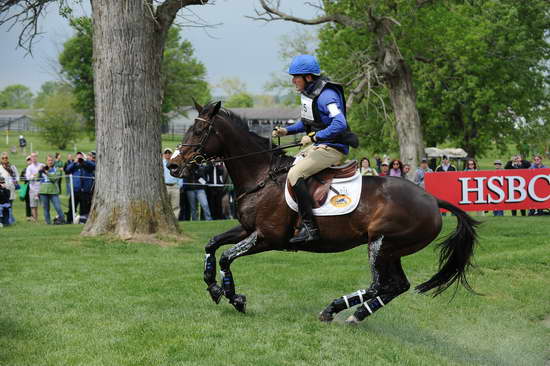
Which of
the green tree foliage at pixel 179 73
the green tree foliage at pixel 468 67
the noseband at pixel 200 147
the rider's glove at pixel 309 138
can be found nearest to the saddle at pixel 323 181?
the rider's glove at pixel 309 138

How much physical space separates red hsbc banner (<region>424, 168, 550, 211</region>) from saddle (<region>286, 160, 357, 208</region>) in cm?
1164

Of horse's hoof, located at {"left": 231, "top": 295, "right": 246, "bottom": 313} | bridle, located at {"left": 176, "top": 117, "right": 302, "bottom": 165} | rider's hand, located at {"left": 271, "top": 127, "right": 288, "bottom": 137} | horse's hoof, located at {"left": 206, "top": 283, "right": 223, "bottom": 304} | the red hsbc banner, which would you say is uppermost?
rider's hand, located at {"left": 271, "top": 127, "right": 288, "bottom": 137}

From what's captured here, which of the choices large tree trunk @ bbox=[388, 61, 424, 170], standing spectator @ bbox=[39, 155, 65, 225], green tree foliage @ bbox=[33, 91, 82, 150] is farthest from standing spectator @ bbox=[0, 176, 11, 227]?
green tree foliage @ bbox=[33, 91, 82, 150]

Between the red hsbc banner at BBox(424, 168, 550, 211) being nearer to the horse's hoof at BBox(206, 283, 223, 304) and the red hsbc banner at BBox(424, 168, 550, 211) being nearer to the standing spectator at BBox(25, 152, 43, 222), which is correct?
the standing spectator at BBox(25, 152, 43, 222)

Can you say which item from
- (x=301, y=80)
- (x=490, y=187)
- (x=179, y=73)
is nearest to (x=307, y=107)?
(x=301, y=80)

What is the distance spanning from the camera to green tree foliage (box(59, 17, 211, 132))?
65.8m

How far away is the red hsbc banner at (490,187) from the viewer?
19.3 metres

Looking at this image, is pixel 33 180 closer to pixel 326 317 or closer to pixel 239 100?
pixel 326 317

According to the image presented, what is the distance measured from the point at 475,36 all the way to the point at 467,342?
102ft

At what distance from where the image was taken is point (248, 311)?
28.1 ft

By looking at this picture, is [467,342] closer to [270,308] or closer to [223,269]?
[270,308]

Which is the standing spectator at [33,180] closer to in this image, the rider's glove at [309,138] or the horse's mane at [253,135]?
the horse's mane at [253,135]

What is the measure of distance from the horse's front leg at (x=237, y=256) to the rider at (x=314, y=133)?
44cm

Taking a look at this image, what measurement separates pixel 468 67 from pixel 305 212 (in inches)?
1311
